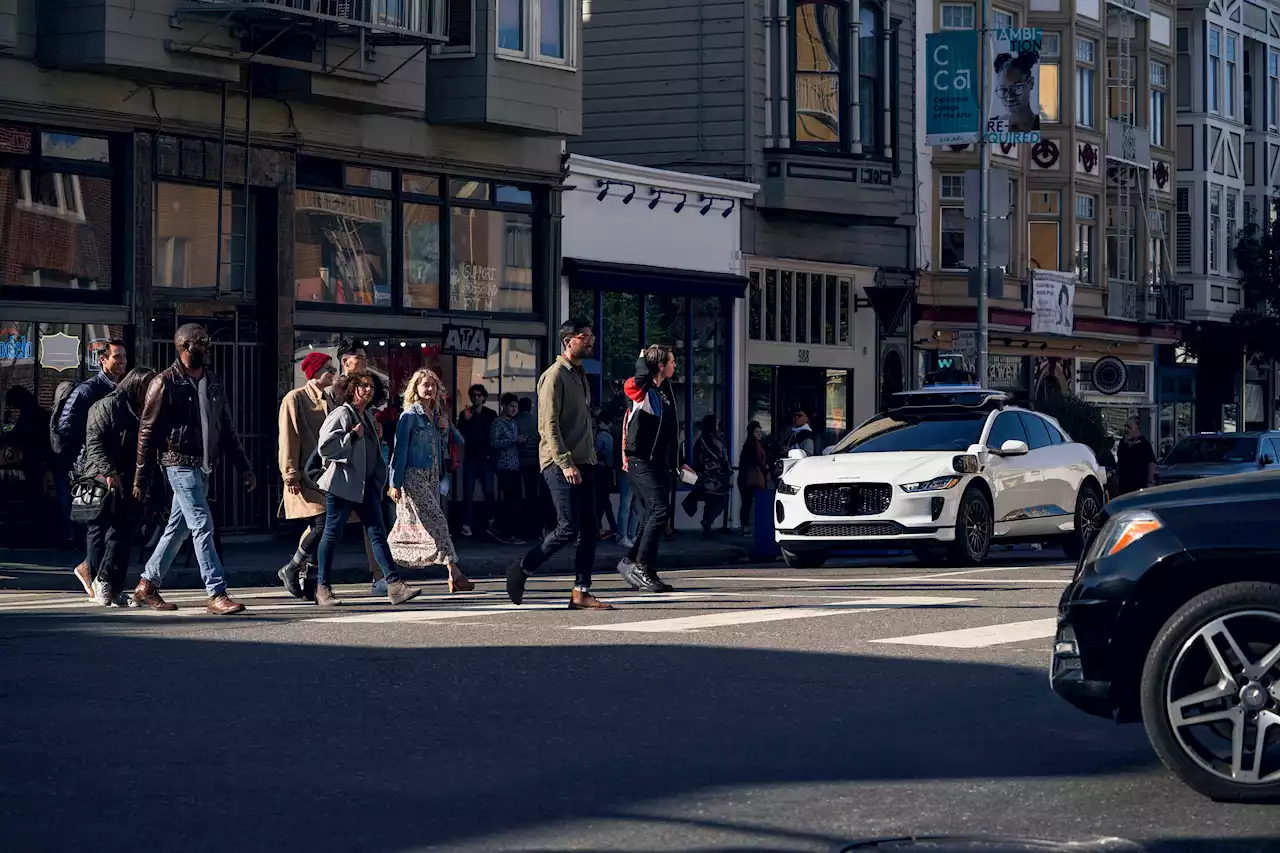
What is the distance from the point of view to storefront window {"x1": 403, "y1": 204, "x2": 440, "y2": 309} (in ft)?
84.3

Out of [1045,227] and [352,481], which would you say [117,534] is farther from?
[1045,227]

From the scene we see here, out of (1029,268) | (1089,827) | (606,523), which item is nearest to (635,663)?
(1089,827)

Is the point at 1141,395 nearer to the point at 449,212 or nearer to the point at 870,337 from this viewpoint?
the point at 870,337

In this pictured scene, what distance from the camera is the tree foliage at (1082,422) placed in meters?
33.0

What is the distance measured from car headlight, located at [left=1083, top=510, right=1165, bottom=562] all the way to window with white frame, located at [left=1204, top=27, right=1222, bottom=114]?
4502 cm

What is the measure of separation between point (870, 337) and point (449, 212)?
11.3m

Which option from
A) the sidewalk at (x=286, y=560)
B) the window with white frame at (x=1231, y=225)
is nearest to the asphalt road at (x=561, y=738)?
the sidewalk at (x=286, y=560)

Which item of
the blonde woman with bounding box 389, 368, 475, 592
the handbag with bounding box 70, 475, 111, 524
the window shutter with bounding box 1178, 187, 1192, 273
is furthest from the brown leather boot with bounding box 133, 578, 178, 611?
the window shutter with bounding box 1178, 187, 1192, 273

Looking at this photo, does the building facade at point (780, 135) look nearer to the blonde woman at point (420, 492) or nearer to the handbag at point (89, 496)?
the blonde woman at point (420, 492)

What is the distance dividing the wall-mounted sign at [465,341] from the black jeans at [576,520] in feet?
35.2

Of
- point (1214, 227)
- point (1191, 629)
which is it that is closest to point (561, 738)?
point (1191, 629)

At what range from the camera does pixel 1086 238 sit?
44.7 metres

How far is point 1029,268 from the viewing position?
4225cm

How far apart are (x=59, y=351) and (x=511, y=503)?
5.61 m
